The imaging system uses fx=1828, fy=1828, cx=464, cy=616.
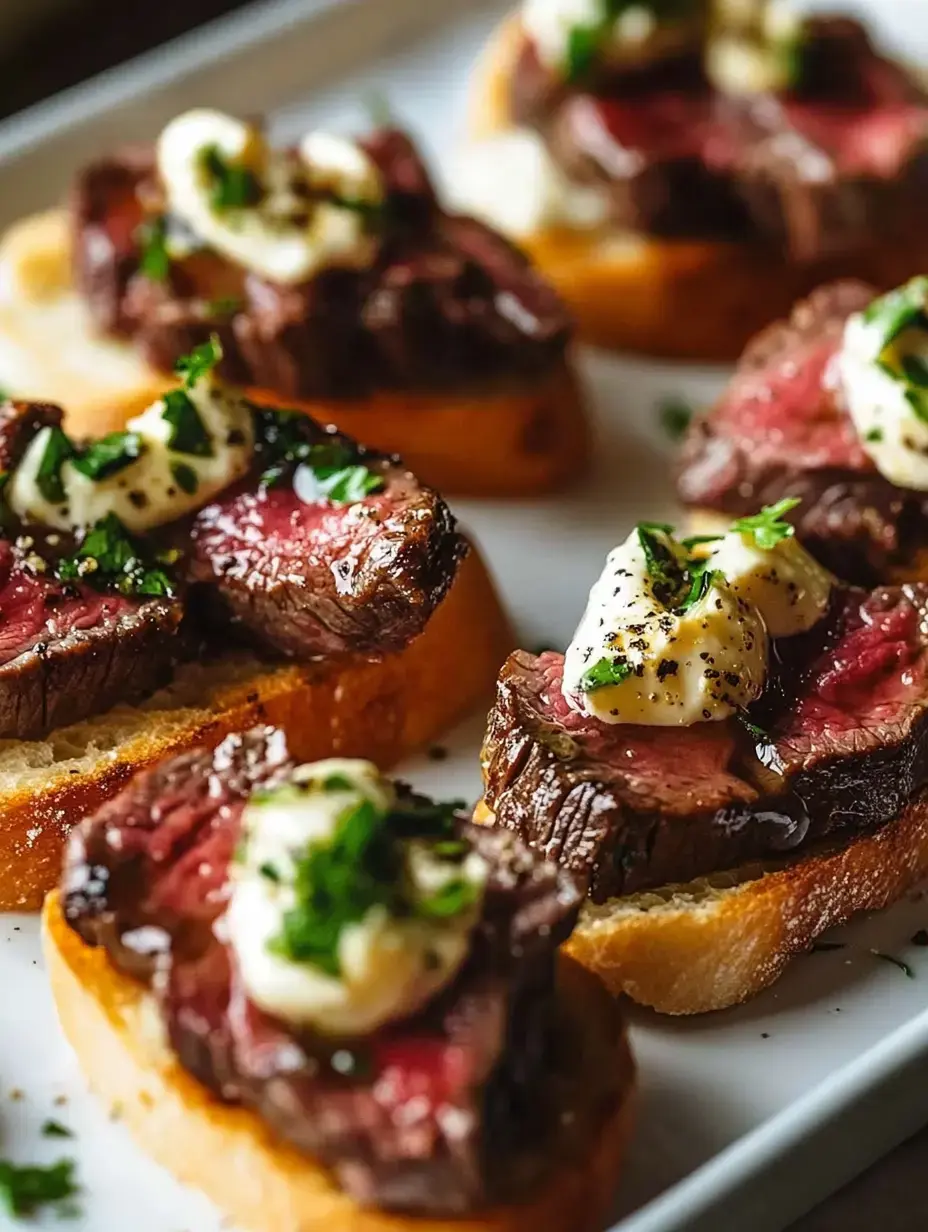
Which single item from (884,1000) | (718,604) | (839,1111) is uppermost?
(718,604)

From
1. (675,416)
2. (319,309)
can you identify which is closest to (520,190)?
(675,416)

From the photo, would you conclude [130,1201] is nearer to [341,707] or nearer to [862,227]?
[341,707]

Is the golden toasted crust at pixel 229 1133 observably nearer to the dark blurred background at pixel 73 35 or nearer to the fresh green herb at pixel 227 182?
the fresh green herb at pixel 227 182

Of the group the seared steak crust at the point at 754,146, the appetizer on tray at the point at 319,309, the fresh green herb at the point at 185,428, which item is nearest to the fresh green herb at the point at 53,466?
the fresh green herb at the point at 185,428

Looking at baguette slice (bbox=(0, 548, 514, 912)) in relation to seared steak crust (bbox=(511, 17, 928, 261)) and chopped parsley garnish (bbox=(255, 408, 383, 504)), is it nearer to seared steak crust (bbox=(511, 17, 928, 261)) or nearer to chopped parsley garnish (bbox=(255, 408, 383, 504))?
chopped parsley garnish (bbox=(255, 408, 383, 504))

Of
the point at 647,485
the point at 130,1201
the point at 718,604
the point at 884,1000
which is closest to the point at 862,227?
the point at 647,485

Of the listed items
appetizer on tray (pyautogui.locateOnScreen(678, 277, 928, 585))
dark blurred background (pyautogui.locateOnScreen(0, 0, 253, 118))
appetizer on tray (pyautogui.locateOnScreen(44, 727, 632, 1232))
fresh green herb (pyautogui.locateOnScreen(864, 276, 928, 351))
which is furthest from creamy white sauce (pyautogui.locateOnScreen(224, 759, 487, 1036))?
dark blurred background (pyautogui.locateOnScreen(0, 0, 253, 118))
